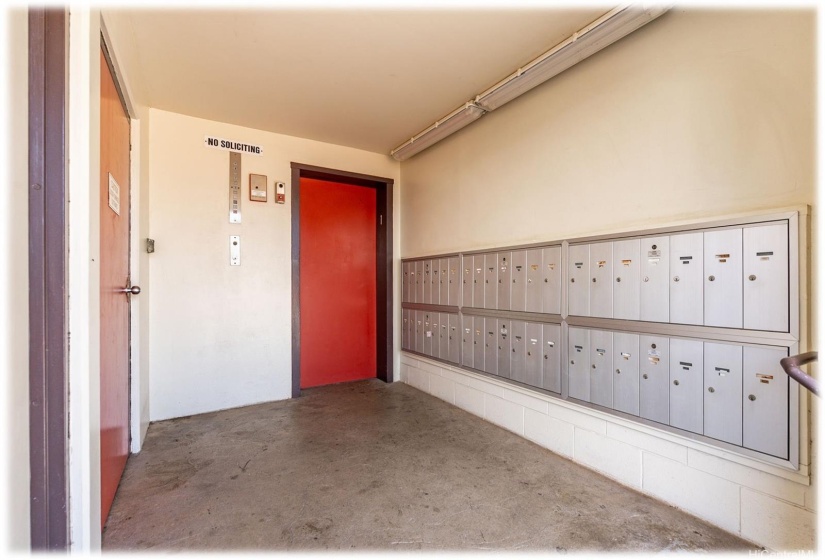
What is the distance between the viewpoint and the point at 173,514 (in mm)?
1745

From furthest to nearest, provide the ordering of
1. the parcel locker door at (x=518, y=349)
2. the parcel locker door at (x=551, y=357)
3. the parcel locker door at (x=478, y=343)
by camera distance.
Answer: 1. the parcel locker door at (x=478, y=343)
2. the parcel locker door at (x=518, y=349)
3. the parcel locker door at (x=551, y=357)

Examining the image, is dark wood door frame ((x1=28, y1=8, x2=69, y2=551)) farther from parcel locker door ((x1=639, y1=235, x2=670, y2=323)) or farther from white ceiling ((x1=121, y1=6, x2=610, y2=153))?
parcel locker door ((x1=639, y1=235, x2=670, y2=323))

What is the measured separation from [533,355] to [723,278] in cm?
119

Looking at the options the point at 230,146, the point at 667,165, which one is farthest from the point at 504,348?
the point at 230,146

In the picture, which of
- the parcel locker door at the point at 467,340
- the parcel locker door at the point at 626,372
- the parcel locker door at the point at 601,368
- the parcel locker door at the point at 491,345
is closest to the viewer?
the parcel locker door at the point at 626,372

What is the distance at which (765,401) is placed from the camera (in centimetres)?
151

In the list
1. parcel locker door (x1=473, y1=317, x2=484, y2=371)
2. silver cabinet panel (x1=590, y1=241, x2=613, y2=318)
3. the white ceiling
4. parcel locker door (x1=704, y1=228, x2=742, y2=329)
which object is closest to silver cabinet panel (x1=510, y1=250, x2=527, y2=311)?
parcel locker door (x1=473, y1=317, x2=484, y2=371)

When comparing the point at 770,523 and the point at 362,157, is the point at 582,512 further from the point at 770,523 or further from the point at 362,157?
the point at 362,157

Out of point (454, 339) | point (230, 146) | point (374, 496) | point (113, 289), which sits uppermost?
point (230, 146)

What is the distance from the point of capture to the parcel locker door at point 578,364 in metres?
2.18

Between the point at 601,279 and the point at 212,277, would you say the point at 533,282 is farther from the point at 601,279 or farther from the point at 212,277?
the point at 212,277

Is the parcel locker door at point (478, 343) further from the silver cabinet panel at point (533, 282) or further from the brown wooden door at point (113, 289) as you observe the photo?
the brown wooden door at point (113, 289)

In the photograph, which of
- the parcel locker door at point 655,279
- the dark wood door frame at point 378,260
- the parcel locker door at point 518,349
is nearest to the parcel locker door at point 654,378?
the parcel locker door at point 655,279

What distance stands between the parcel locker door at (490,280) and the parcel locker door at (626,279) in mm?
958
